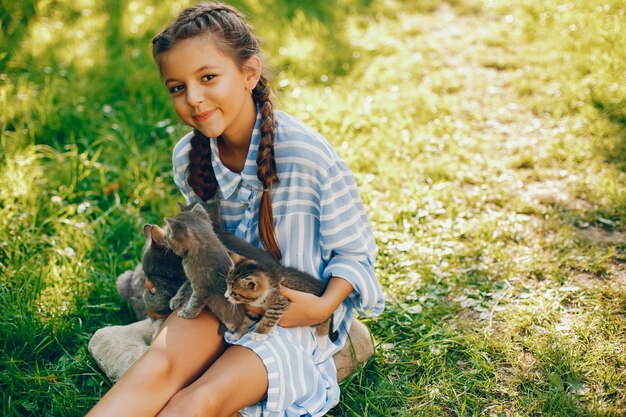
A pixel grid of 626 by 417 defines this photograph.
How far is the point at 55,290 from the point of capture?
357 centimetres

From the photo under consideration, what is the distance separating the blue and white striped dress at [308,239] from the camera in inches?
104

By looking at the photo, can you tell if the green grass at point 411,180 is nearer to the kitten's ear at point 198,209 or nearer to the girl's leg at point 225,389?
the girl's leg at point 225,389

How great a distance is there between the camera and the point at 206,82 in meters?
2.80

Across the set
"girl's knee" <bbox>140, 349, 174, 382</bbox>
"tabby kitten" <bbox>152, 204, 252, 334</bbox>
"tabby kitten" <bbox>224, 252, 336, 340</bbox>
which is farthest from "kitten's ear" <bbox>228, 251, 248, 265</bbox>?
"girl's knee" <bbox>140, 349, 174, 382</bbox>

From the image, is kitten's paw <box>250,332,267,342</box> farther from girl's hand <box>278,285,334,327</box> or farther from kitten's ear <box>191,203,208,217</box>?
kitten's ear <box>191,203,208,217</box>

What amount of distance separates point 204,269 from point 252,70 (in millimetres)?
1068

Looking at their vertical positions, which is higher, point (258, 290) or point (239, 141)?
point (239, 141)

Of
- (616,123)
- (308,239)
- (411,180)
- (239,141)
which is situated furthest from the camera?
(616,123)

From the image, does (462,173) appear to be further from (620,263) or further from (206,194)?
(206,194)

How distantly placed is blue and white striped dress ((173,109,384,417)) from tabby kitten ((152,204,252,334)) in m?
0.14

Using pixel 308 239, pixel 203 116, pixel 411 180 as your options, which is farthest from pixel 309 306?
pixel 411 180

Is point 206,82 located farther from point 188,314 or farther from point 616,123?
point 616,123

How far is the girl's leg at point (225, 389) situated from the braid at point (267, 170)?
1.93 feet

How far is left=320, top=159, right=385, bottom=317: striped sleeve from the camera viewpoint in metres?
2.79
